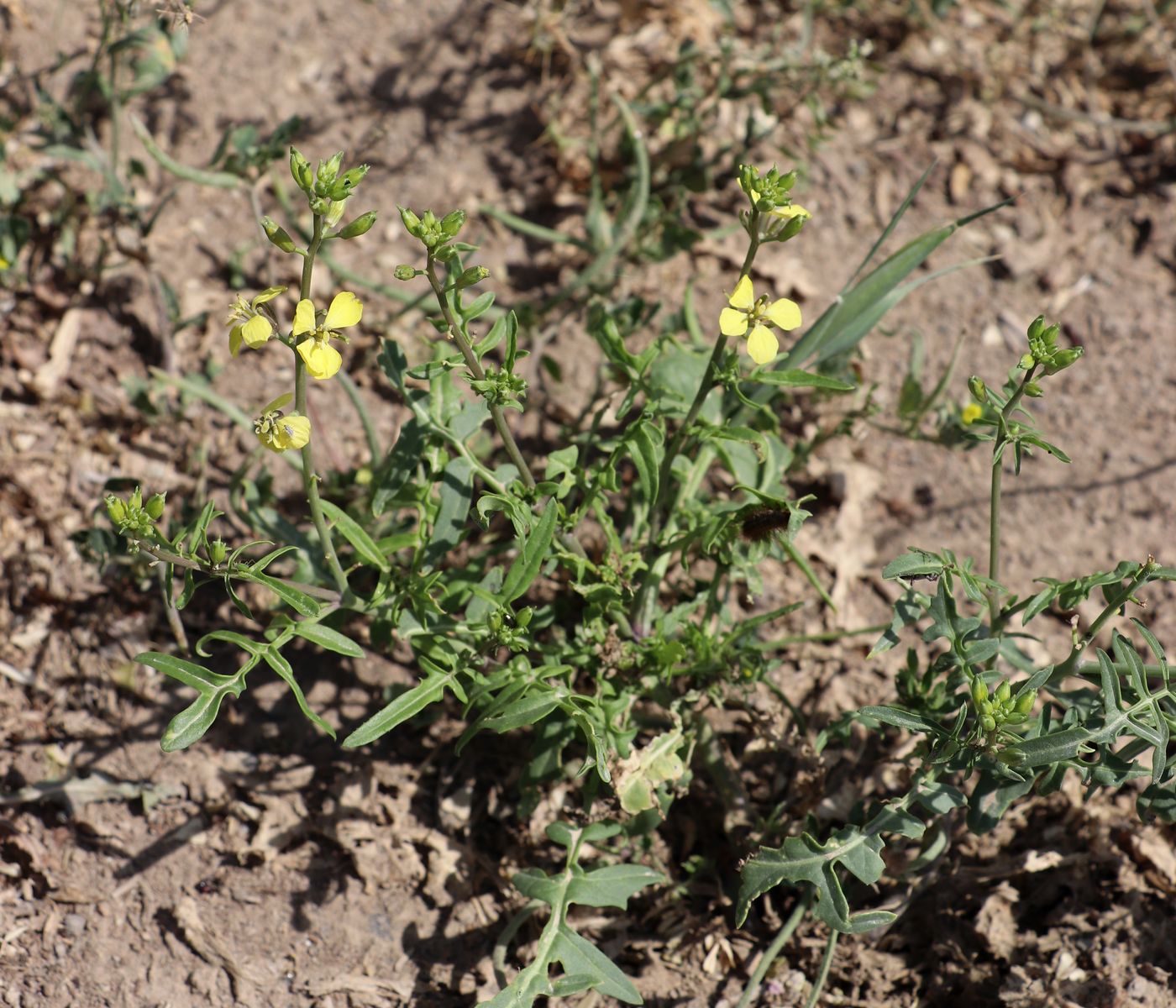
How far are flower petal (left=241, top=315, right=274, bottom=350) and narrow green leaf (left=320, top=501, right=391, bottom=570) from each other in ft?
1.99

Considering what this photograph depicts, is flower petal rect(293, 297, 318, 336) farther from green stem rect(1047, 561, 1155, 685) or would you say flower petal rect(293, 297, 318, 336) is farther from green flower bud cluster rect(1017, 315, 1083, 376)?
green stem rect(1047, 561, 1155, 685)

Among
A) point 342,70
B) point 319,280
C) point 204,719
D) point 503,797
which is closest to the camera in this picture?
point 204,719

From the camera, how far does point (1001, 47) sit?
199 inches

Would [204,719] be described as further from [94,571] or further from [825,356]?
[825,356]

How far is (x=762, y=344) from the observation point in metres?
2.42

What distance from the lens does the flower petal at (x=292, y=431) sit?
2326 millimetres

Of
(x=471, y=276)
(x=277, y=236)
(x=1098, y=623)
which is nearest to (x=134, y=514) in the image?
(x=277, y=236)

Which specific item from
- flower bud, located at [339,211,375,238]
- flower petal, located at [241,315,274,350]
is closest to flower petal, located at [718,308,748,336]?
flower bud, located at [339,211,375,238]

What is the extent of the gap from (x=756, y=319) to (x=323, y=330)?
3.37 feet

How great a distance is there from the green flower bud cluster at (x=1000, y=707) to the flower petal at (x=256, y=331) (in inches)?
73.9

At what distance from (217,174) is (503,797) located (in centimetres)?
259

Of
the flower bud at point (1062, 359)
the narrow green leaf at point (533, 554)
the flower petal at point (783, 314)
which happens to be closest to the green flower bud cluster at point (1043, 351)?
the flower bud at point (1062, 359)

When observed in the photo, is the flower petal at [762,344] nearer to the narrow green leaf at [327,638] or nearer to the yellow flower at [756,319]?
the yellow flower at [756,319]

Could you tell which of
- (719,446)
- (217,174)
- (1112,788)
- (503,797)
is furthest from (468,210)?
(1112,788)
